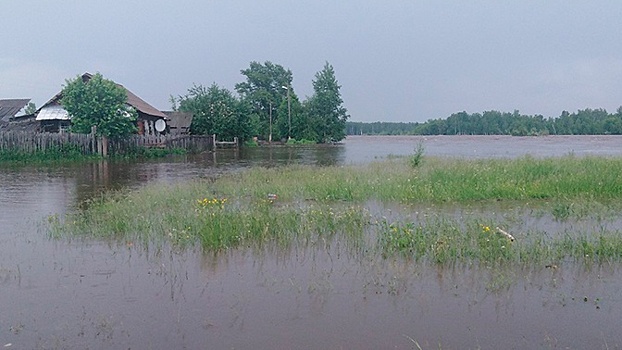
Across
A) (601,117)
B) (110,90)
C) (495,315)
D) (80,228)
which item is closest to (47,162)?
(110,90)

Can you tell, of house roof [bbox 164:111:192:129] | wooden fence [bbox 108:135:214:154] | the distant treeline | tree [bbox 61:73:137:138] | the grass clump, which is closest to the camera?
the grass clump

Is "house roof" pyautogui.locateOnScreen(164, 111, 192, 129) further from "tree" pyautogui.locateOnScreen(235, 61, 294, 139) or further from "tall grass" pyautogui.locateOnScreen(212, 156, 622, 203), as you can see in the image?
"tall grass" pyautogui.locateOnScreen(212, 156, 622, 203)

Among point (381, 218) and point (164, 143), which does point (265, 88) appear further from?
point (381, 218)

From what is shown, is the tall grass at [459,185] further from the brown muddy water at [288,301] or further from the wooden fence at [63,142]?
the wooden fence at [63,142]

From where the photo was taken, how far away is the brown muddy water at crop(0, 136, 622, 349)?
5172 millimetres

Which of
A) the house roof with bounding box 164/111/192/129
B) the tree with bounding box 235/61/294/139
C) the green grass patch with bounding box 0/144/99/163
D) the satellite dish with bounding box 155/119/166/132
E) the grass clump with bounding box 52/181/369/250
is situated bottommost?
the grass clump with bounding box 52/181/369/250

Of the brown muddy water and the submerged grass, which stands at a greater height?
the submerged grass

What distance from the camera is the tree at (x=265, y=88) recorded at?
69.2m

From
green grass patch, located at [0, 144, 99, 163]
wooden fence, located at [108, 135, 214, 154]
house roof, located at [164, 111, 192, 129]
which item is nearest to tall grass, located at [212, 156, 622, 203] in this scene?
green grass patch, located at [0, 144, 99, 163]

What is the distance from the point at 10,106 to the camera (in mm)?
42906

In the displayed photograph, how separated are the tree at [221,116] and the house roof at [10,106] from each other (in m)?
13.6

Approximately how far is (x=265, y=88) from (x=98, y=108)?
42414mm

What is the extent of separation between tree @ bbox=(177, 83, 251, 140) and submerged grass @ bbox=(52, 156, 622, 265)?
3217cm

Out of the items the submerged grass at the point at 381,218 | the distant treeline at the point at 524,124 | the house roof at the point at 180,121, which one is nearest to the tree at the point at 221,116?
the house roof at the point at 180,121
